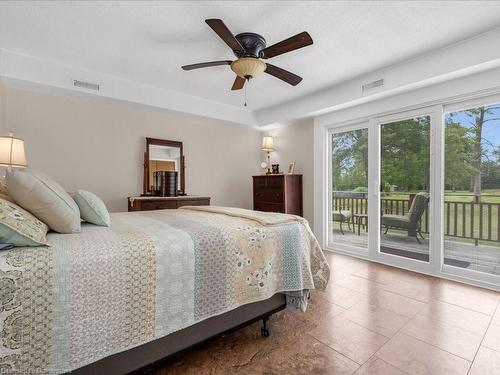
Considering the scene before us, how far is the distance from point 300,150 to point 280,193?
927 mm

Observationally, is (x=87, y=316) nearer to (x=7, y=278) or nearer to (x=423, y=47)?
(x=7, y=278)

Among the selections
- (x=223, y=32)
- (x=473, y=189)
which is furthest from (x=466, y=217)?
(x=223, y=32)

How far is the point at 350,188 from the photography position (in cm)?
403

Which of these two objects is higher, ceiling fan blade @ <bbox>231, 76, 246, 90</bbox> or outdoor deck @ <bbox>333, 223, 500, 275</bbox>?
ceiling fan blade @ <bbox>231, 76, 246, 90</bbox>

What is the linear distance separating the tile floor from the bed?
20cm

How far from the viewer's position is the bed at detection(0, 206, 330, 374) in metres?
0.94

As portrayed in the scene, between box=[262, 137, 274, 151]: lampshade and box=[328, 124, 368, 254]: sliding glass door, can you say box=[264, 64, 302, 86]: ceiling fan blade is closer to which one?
box=[328, 124, 368, 254]: sliding glass door

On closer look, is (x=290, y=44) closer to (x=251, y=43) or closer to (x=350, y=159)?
(x=251, y=43)

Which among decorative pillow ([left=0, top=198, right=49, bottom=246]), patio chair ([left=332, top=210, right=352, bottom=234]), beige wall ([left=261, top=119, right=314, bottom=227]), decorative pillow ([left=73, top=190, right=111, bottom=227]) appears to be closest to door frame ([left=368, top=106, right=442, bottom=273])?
patio chair ([left=332, top=210, right=352, bottom=234])

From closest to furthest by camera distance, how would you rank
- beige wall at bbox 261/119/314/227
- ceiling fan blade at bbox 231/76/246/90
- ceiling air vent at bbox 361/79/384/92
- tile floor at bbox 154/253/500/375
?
tile floor at bbox 154/253/500/375
ceiling fan blade at bbox 231/76/246/90
ceiling air vent at bbox 361/79/384/92
beige wall at bbox 261/119/314/227

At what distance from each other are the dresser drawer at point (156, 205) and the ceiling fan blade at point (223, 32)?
2310mm

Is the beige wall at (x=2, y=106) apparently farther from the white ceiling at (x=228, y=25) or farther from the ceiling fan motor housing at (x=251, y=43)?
the ceiling fan motor housing at (x=251, y=43)

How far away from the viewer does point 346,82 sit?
351cm

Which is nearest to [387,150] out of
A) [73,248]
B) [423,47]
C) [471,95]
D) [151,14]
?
[471,95]
